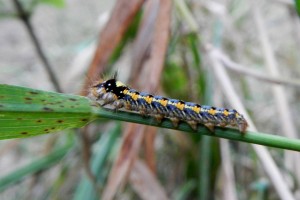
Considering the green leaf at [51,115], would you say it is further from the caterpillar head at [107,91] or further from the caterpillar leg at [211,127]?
the caterpillar head at [107,91]

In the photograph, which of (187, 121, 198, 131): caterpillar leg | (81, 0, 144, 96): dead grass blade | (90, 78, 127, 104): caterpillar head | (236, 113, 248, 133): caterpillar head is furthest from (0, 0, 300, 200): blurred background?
(187, 121, 198, 131): caterpillar leg

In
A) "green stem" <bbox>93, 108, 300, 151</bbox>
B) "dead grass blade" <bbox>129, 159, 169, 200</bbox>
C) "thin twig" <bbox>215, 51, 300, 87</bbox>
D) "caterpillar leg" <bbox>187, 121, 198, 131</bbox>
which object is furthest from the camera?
"dead grass blade" <bbox>129, 159, 169, 200</bbox>

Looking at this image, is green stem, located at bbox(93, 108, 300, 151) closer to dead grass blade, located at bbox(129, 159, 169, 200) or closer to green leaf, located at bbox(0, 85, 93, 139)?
green leaf, located at bbox(0, 85, 93, 139)

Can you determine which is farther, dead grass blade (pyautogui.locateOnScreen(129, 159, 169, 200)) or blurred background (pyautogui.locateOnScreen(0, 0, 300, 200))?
dead grass blade (pyautogui.locateOnScreen(129, 159, 169, 200))

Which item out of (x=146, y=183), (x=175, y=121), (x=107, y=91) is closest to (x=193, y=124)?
(x=175, y=121)

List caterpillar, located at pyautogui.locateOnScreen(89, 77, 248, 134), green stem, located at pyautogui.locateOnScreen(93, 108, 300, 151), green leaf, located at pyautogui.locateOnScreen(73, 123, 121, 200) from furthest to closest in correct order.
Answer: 1. green leaf, located at pyautogui.locateOnScreen(73, 123, 121, 200)
2. caterpillar, located at pyautogui.locateOnScreen(89, 77, 248, 134)
3. green stem, located at pyautogui.locateOnScreen(93, 108, 300, 151)

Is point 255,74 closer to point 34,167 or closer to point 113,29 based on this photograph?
point 113,29
